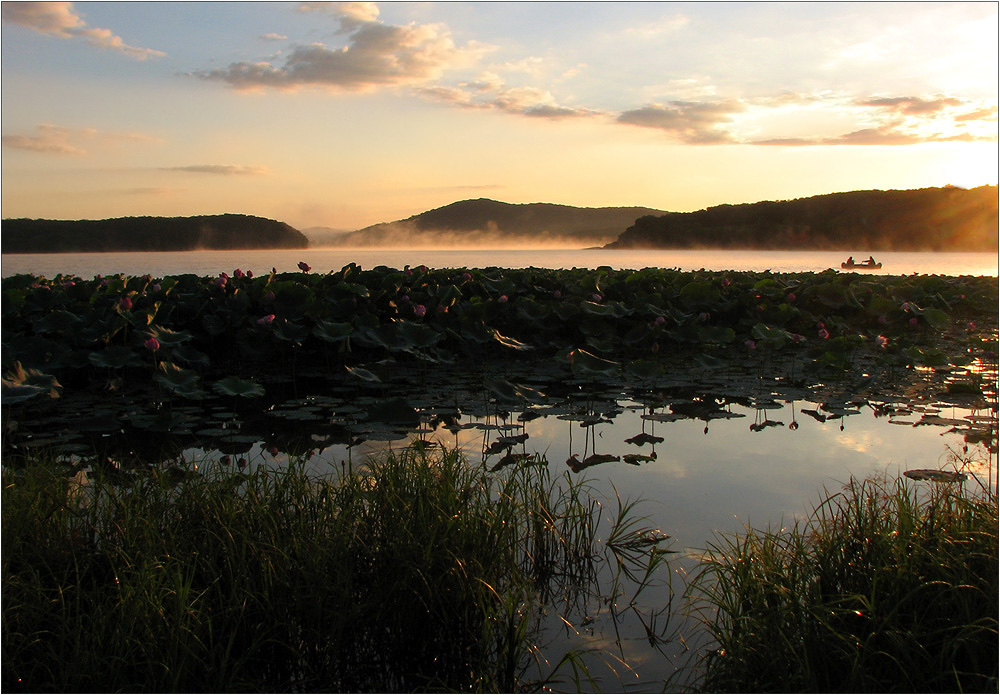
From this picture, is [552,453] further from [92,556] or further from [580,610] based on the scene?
[92,556]

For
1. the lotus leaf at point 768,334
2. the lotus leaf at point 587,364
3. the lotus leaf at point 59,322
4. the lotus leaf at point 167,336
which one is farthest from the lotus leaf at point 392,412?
the lotus leaf at point 768,334

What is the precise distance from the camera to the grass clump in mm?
1957

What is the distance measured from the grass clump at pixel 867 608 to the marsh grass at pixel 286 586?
1.60 ft

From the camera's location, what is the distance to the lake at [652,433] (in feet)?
11.5

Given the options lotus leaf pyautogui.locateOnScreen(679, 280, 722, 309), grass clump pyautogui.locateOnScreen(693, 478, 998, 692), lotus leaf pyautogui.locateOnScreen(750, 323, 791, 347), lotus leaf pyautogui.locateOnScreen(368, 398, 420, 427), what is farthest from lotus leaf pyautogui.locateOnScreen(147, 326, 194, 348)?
lotus leaf pyautogui.locateOnScreen(679, 280, 722, 309)

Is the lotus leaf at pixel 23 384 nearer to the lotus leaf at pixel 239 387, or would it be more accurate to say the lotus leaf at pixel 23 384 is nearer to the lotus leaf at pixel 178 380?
the lotus leaf at pixel 178 380

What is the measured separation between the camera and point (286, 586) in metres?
2.34

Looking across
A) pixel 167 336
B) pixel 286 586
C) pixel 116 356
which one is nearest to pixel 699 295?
pixel 167 336

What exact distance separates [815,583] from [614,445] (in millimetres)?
2241

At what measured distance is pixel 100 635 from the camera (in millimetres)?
2062

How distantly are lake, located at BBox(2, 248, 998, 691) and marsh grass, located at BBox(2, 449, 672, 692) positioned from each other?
32cm

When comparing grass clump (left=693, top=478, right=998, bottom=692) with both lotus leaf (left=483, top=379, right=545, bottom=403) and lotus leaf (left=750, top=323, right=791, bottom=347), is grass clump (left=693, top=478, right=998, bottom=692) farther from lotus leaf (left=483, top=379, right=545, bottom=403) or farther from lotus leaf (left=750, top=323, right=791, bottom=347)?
lotus leaf (left=750, top=323, right=791, bottom=347)

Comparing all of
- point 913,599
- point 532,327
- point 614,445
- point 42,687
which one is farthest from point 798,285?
point 42,687

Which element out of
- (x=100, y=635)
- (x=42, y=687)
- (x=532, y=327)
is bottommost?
(x=42, y=687)
